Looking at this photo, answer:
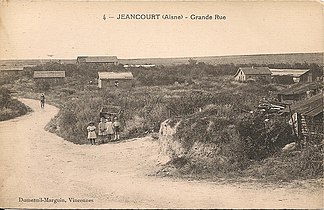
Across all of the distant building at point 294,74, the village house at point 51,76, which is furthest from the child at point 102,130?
the distant building at point 294,74

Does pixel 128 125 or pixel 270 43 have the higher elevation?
pixel 270 43

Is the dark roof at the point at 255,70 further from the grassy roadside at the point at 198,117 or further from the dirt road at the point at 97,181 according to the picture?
the dirt road at the point at 97,181

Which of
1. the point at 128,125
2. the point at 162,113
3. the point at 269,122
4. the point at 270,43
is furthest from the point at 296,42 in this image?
the point at 128,125

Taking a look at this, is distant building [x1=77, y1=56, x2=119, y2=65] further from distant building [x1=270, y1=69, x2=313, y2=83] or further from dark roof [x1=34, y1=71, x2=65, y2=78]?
distant building [x1=270, y1=69, x2=313, y2=83]

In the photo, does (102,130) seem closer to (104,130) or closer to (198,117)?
(104,130)

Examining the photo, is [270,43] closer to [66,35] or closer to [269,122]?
[269,122]

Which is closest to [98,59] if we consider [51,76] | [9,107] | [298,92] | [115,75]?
[115,75]
